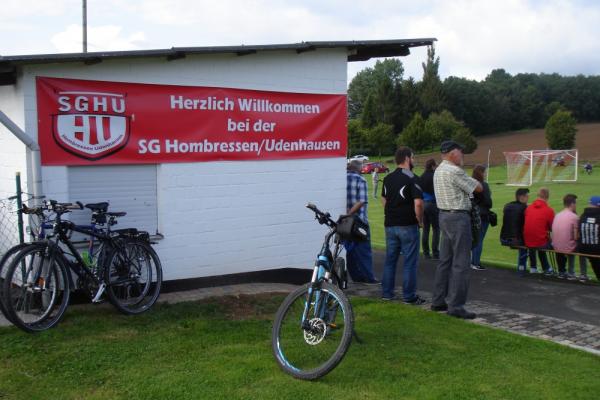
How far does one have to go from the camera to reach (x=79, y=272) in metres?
6.19

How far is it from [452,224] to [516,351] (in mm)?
1747

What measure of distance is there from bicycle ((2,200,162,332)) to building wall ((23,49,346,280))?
2.06 feet

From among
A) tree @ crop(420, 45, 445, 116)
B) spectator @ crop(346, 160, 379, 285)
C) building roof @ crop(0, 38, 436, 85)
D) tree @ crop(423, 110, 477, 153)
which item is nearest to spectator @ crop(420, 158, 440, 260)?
spectator @ crop(346, 160, 379, 285)

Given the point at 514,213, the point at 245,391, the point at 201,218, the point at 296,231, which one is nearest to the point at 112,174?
the point at 201,218

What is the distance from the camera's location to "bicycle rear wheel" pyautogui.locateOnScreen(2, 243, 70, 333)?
5.64 metres

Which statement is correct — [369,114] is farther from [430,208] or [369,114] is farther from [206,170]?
[206,170]

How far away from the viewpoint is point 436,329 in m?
6.18

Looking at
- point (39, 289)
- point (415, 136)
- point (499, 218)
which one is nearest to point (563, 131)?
point (415, 136)

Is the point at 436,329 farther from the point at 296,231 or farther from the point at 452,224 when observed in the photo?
the point at 296,231

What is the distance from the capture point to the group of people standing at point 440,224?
6.81 m

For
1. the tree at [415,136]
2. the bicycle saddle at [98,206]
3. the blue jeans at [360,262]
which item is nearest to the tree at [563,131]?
the tree at [415,136]

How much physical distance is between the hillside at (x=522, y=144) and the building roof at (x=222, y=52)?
56.6 meters

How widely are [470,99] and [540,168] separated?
74358 mm

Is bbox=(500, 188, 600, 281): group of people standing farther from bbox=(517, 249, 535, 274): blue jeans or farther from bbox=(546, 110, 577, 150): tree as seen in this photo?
bbox=(546, 110, 577, 150): tree
